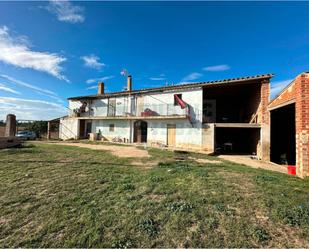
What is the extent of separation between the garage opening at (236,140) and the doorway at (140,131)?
7.65m

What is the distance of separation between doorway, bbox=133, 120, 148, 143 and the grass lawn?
14.5 metres

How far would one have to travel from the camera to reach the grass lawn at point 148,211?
2977mm

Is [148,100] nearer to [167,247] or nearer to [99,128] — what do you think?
[99,128]

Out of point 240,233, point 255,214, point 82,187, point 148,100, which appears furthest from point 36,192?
point 148,100

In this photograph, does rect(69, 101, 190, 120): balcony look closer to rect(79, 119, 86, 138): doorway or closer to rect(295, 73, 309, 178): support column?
rect(79, 119, 86, 138): doorway

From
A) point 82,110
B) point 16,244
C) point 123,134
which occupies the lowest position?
point 16,244

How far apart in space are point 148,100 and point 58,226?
1722 cm

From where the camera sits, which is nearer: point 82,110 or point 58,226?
point 58,226

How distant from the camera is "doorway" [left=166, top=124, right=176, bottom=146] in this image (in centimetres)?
1797

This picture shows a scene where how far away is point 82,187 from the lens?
5.13 m

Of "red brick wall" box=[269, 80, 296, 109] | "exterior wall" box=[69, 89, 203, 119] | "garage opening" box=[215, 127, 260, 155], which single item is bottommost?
"garage opening" box=[215, 127, 260, 155]

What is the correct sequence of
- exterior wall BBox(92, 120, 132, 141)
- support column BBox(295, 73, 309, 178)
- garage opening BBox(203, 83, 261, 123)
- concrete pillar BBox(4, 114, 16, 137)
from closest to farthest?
support column BBox(295, 73, 309, 178)
concrete pillar BBox(4, 114, 16, 137)
garage opening BBox(203, 83, 261, 123)
exterior wall BBox(92, 120, 132, 141)

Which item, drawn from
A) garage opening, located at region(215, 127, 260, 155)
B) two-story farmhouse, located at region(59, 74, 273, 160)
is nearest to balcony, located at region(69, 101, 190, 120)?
two-story farmhouse, located at region(59, 74, 273, 160)

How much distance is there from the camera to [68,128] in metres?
25.4
